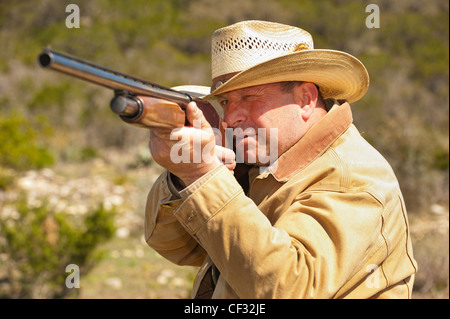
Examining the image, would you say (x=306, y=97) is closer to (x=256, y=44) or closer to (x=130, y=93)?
(x=256, y=44)

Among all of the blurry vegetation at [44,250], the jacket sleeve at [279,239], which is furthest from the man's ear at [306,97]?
the blurry vegetation at [44,250]

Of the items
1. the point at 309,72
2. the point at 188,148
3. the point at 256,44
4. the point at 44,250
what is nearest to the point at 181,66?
the point at 44,250

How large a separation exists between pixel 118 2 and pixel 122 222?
93.3 ft

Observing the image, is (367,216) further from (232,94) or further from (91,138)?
(91,138)

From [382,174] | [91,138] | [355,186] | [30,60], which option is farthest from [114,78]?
[30,60]

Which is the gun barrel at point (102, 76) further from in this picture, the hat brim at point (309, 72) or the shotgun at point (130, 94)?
the hat brim at point (309, 72)

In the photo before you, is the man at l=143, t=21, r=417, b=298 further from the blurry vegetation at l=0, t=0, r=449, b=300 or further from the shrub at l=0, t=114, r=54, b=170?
the shrub at l=0, t=114, r=54, b=170

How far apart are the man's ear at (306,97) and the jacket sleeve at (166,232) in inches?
23.2

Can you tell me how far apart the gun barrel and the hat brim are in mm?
274

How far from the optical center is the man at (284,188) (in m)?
1.66

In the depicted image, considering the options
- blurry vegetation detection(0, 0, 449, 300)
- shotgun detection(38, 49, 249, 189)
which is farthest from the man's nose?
blurry vegetation detection(0, 0, 449, 300)

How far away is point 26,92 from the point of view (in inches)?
714

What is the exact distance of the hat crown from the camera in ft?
6.80

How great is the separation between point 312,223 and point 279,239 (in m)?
0.15
